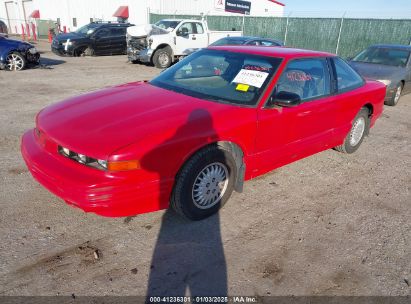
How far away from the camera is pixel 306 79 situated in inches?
156

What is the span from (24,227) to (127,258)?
106 cm

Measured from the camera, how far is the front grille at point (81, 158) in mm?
2691

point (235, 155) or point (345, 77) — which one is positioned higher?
point (345, 77)

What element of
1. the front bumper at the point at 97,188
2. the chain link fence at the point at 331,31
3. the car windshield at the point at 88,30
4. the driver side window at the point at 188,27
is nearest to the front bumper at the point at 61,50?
the car windshield at the point at 88,30

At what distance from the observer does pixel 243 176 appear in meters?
3.50

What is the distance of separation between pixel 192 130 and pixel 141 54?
1172 centimetres

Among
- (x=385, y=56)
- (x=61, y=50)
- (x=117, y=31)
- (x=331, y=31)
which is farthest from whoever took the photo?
(x=117, y=31)

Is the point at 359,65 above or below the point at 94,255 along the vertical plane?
above

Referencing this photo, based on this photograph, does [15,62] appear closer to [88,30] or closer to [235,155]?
[88,30]

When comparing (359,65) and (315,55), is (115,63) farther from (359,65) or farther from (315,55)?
(315,55)

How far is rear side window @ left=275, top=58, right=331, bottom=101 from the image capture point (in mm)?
3666

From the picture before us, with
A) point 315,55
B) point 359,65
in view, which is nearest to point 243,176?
point 315,55

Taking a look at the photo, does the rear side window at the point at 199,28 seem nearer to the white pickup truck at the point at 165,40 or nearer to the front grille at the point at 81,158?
the white pickup truck at the point at 165,40

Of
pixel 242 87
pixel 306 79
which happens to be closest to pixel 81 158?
pixel 242 87
